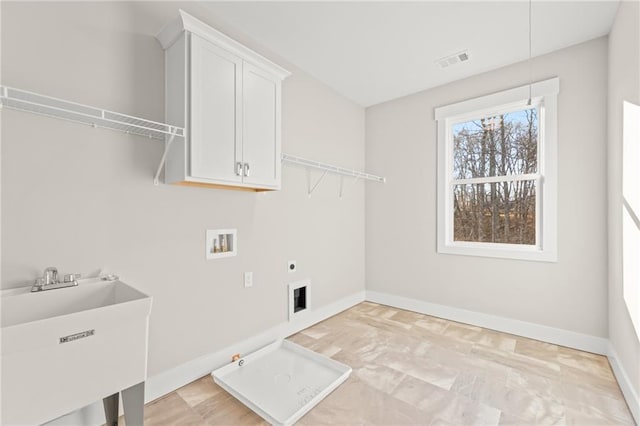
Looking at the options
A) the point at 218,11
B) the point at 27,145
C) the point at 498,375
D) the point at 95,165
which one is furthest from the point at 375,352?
the point at 218,11

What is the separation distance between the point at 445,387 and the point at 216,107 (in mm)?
2329

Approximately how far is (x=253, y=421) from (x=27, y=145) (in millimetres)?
1800

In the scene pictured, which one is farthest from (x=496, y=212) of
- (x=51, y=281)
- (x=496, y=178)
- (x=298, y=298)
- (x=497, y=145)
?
A: (x=51, y=281)

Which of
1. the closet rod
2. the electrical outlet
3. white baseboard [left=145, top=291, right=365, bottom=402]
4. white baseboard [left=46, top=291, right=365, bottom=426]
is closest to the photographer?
white baseboard [left=46, top=291, right=365, bottom=426]

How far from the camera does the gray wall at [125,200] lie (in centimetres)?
138

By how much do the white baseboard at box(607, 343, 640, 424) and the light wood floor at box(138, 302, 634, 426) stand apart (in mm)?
40

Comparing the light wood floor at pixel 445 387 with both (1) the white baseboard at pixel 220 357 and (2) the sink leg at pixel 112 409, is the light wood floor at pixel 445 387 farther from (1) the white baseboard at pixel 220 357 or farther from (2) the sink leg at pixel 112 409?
(2) the sink leg at pixel 112 409

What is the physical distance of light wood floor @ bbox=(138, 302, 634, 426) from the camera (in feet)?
5.37

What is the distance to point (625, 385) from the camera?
70.9 inches

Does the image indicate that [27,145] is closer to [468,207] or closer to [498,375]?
[498,375]

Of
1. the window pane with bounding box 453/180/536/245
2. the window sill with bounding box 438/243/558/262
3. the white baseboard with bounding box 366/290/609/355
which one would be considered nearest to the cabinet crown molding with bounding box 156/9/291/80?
the window pane with bounding box 453/180/536/245

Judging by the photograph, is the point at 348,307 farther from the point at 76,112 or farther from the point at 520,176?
the point at 76,112

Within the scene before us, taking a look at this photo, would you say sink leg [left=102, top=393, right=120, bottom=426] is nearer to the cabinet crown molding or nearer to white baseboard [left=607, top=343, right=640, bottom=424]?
the cabinet crown molding

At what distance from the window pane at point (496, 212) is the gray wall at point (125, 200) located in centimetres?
188
